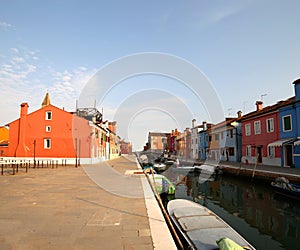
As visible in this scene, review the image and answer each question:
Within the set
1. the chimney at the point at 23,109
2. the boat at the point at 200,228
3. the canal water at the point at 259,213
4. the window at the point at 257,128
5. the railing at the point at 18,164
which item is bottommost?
the canal water at the point at 259,213

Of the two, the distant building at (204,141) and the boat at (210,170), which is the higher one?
the distant building at (204,141)

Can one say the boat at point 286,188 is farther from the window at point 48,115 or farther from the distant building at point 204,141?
the distant building at point 204,141

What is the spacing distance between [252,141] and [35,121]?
94.2ft

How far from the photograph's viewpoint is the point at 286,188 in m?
14.0

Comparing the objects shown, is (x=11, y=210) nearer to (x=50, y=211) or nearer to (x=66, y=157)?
(x=50, y=211)

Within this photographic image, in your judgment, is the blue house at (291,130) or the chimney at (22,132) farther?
the chimney at (22,132)

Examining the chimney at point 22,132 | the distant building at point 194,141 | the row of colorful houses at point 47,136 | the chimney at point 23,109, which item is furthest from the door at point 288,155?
the chimney at point 23,109

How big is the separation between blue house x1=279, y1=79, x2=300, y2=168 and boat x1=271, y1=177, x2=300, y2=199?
6792mm

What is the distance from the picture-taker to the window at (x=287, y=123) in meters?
22.3

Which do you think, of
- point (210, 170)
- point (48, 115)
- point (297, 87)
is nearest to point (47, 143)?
point (48, 115)

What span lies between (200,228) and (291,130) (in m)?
19.9

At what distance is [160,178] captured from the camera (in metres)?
14.6

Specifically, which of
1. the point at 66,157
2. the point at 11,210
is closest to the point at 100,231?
the point at 11,210

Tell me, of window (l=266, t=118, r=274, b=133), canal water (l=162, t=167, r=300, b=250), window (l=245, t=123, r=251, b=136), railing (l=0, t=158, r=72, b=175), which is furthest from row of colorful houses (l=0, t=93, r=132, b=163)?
window (l=266, t=118, r=274, b=133)
